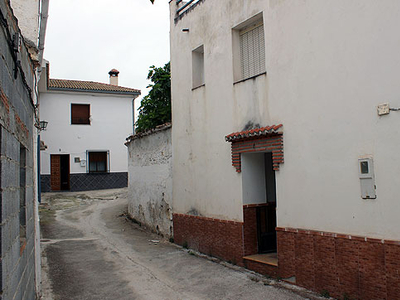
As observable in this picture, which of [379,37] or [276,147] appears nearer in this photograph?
[379,37]

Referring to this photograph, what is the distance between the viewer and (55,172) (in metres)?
21.8

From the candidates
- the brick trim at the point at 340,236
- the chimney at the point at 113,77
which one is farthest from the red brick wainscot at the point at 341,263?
the chimney at the point at 113,77

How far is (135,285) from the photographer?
6.83 metres

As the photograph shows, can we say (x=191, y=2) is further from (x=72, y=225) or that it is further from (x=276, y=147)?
(x=72, y=225)

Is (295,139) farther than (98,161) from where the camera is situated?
No

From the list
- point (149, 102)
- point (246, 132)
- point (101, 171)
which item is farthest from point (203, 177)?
point (101, 171)

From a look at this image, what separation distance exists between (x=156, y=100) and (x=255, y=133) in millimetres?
7816

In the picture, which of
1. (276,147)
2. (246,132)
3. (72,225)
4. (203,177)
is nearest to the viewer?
(276,147)

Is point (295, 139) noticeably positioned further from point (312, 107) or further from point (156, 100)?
point (156, 100)

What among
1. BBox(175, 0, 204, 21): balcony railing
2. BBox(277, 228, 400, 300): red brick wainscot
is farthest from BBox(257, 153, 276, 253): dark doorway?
BBox(175, 0, 204, 21): balcony railing

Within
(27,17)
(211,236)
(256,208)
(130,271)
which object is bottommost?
(130,271)

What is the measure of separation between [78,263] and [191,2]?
6.75 m

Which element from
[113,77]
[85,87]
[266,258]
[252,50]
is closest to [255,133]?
[252,50]

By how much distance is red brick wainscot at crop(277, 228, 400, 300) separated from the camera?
16.3 ft
